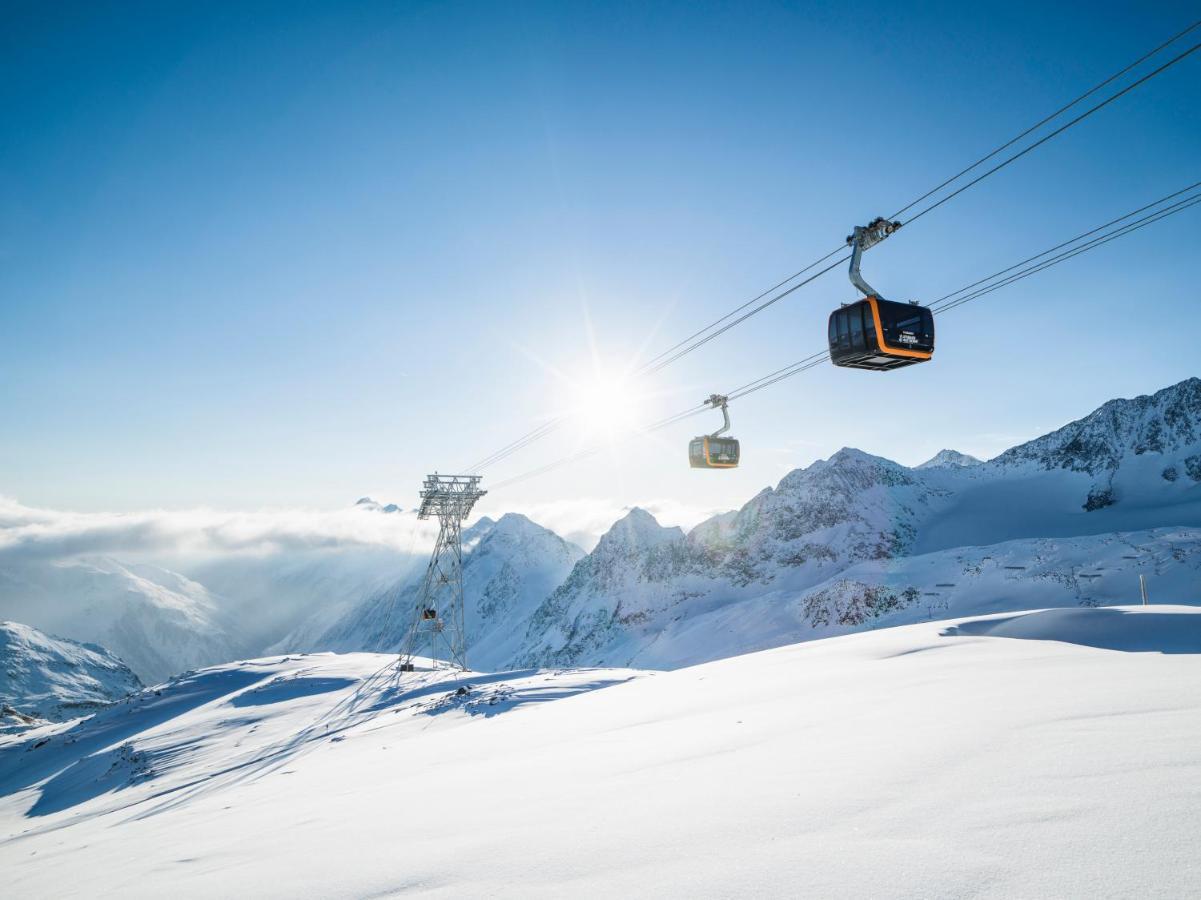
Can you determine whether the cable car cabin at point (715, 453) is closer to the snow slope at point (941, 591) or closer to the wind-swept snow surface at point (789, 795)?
the wind-swept snow surface at point (789, 795)

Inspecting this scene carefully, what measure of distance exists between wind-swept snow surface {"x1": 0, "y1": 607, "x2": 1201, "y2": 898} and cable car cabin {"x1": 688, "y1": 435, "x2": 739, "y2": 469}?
26.3 ft

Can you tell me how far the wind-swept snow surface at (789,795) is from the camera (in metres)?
2.41

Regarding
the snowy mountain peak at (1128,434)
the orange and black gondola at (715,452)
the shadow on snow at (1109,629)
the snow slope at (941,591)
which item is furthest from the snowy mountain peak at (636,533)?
the shadow on snow at (1109,629)

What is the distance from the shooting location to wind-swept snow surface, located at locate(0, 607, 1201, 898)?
2408 millimetres

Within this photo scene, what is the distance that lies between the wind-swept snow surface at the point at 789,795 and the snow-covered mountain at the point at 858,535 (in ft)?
197

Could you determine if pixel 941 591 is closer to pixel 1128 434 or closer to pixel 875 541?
pixel 875 541

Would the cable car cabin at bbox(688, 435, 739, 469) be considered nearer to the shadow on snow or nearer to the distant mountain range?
the shadow on snow

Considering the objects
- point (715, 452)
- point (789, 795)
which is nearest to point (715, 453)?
point (715, 452)

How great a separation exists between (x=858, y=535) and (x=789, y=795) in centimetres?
12385

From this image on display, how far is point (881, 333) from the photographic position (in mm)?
11102

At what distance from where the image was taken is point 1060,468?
12925 centimetres

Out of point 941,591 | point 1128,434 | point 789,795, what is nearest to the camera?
point 789,795

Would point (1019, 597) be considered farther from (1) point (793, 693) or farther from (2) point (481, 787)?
(2) point (481, 787)

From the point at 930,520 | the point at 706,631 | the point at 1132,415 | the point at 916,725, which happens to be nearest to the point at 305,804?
the point at 916,725
